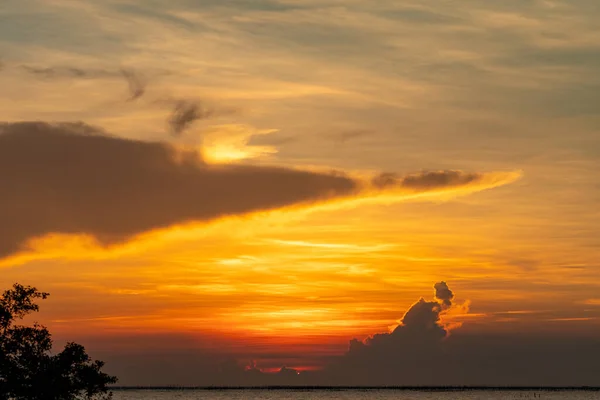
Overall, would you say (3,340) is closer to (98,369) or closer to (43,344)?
(43,344)

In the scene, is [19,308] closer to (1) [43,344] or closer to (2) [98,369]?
(1) [43,344]

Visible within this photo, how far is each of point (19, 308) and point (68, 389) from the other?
7536mm

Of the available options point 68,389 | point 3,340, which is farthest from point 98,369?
point 3,340

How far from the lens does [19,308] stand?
69.8 metres

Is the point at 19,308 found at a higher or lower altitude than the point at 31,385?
higher

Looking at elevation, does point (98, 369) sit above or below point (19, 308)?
below

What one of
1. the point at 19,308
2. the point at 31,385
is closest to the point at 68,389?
the point at 31,385

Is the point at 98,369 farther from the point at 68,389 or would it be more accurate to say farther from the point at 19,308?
the point at 19,308

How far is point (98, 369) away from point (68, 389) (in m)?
3.05

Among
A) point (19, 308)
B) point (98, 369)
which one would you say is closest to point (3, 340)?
point (19, 308)

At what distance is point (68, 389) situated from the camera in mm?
71312

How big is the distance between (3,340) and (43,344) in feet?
9.80

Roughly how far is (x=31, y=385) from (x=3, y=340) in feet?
13.4

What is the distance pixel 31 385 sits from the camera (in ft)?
229
